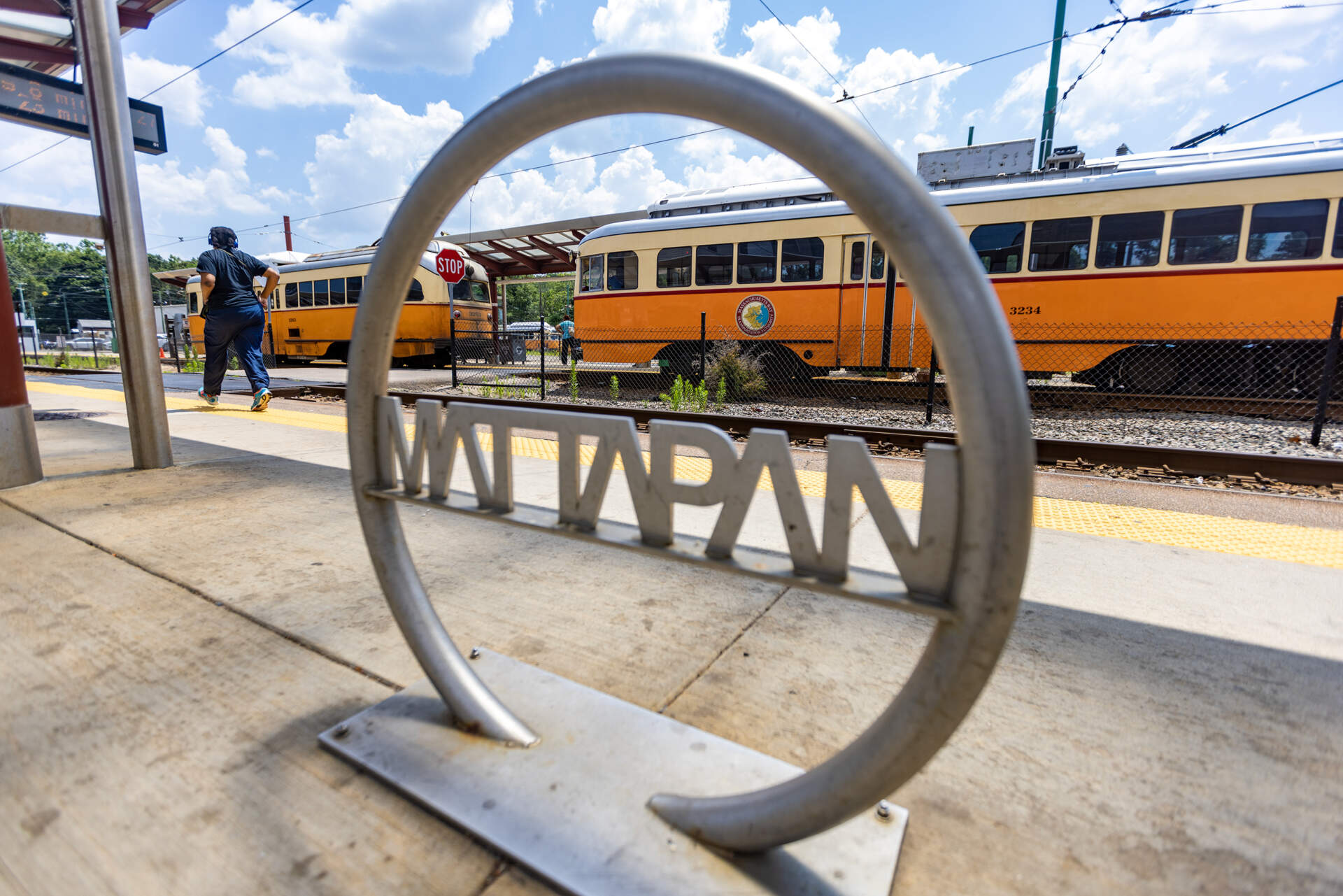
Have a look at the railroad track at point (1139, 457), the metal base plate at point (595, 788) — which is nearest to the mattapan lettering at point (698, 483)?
the metal base plate at point (595, 788)

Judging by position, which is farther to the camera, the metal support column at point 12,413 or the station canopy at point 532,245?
the station canopy at point 532,245

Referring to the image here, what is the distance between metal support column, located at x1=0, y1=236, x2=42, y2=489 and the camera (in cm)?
329

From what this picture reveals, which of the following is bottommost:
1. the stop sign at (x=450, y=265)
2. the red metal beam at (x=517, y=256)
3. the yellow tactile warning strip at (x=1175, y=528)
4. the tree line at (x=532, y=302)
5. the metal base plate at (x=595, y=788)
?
the yellow tactile warning strip at (x=1175, y=528)

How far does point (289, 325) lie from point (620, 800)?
2256 centimetres

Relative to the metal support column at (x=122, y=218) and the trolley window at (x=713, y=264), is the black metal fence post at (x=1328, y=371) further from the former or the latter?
the metal support column at (x=122, y=218)

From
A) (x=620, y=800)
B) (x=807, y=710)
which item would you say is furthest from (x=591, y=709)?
(x=807, y=710)

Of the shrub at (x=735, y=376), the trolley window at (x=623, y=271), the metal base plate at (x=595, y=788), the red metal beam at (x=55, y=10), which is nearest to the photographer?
the metal base plate at (x=595, y=788)

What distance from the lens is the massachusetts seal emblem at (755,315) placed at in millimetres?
10719

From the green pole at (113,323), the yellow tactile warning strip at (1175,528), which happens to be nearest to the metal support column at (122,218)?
the green pole at (113,323)

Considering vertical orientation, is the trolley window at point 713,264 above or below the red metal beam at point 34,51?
below

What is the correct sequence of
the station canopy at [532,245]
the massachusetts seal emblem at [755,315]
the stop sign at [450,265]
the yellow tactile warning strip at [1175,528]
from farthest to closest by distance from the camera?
the station canopy at [532,245]
the stop sign at [450,265]
the massachusetts seal emblem at [755,315]
the yellow tactile warning strip at [1175,528]

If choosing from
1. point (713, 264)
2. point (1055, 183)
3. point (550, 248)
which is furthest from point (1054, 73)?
point (550, 248)

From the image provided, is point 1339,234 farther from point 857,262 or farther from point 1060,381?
point 857,262

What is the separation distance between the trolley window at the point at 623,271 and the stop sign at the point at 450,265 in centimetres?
364
